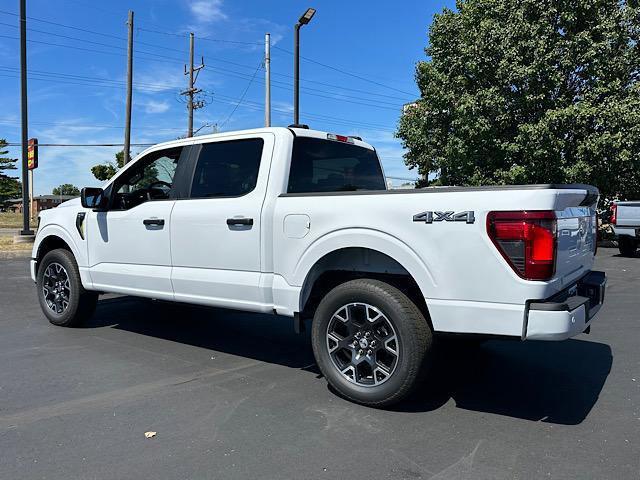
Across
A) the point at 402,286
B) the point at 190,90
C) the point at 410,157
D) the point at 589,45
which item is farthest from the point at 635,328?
the point at 190,90

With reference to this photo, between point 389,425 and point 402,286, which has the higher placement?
point 402,286

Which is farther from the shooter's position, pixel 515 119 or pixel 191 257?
pixel 515 119

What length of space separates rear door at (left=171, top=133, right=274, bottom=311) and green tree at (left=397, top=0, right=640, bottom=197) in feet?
47.1

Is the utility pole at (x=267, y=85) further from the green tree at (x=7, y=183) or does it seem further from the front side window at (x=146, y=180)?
the green tree at (x=7, y=183)

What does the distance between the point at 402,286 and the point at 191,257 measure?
1.91 meters

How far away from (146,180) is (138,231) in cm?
67

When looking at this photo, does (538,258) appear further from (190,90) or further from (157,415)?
(190,90)

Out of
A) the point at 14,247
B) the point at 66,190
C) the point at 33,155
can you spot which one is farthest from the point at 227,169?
the point at 66,190

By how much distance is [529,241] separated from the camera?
3193mm

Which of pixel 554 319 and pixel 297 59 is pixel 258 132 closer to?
pixel 554 319

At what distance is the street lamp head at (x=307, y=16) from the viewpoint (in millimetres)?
18128

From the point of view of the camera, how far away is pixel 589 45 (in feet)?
56.2

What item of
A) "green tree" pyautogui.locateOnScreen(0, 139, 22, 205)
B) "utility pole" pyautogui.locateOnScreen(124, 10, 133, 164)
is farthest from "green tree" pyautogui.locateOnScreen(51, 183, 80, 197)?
"utility pole" pyautogui.locateOnScreen(124, 10, 133, 164)

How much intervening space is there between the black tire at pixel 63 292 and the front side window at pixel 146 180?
1036 millimetres
